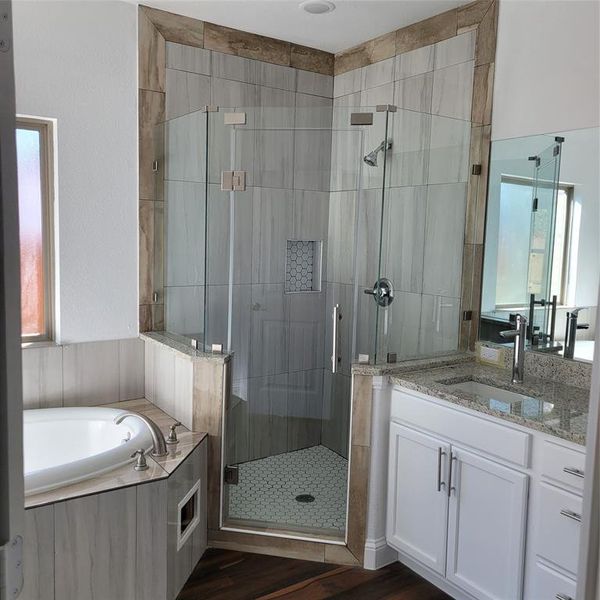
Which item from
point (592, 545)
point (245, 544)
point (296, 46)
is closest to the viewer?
point (592, 545)

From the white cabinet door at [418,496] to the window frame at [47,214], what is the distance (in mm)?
1892

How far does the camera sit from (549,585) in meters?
2.04

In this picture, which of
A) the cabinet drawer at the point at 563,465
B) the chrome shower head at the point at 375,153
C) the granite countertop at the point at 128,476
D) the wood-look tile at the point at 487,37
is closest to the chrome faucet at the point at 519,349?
the cabinet drawer at the point at 563,465

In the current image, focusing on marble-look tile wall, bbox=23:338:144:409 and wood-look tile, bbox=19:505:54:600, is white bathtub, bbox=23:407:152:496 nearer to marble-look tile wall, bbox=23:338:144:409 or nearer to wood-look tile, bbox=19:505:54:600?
marble-look tile wall, bbox=23:338:144:409

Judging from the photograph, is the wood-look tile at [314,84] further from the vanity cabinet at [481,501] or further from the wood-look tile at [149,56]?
the vanity cabinet at [481,501]

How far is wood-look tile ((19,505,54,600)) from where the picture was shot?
1993 millimetres

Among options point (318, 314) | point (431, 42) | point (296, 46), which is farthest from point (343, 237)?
point (296, 46)

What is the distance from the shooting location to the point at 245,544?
2.82 metres

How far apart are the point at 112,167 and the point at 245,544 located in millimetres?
2093

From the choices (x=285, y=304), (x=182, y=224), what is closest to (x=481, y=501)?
(x=285, y=304)

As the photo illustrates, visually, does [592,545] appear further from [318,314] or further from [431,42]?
[431,42]

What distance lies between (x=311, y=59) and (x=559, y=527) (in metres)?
3.08

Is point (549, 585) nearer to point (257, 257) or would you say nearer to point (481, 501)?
point (481, 501)

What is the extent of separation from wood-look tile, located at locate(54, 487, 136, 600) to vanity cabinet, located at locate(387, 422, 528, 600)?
3.87 feet
